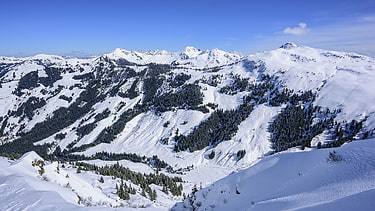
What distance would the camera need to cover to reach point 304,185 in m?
11.3

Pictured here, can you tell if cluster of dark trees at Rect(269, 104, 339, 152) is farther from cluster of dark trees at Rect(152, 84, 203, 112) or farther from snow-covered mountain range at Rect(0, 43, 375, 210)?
cluster of dark trees at Rect(152, 84, 203, 112)

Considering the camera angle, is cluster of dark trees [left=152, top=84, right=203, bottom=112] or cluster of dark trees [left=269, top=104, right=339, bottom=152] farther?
cluster of dark trees [left=152, top=84, right=203, bottom=112]

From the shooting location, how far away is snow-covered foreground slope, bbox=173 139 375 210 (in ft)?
26.0

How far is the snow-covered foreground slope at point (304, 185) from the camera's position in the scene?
791 centimetres

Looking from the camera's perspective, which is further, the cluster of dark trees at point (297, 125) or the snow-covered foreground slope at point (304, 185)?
the cluster of dark trees at point (297, 125)

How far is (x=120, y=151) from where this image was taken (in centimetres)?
10544

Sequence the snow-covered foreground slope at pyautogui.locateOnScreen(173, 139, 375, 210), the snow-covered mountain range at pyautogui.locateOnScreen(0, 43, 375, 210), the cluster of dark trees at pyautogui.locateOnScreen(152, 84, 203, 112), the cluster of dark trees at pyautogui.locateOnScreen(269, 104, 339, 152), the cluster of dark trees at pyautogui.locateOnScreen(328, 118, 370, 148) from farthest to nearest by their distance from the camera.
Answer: the cluster of dark trees at pyautogui.locateOnScreen(152, 84, 203, 112)
the cluster of dark trees at pyautogui.locateOnScreen(269, 104, 339, 152)
the snow-covered mountain range at pyautogui.locateOnScreen(0, 43, 375, 210)
the cluster of dark trees at pyautogui.locateOnScreen(328, 118, 370, 148)
the snow-covered foreground slope at pyautogui.locateOnScreen(173, 139, 375, 210)

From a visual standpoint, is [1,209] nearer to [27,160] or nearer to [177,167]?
[27,160]

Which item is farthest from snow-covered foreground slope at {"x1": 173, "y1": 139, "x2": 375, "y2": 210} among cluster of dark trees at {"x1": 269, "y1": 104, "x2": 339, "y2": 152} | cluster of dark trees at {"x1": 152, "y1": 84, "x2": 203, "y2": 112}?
cluster of dark trees at {"x1": 152, "y1": 84, "x2": 203, "y2": 112}

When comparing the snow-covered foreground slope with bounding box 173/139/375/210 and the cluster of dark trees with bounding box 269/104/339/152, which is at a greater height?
the snow-covered foreground slope with bounding box 173/139/375/210

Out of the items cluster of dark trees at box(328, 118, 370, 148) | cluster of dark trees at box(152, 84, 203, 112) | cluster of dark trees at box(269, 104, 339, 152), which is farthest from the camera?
cluster of dark trees at box(152, 84, 203, 112)

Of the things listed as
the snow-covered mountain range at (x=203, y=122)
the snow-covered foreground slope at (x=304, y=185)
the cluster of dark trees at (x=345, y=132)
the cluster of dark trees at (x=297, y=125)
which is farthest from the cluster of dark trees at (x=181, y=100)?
the snow-covered foreground slope at (x=304, y=185)

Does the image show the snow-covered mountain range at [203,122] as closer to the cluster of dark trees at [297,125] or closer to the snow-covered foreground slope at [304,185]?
the cluster of dark trees at [297,125]

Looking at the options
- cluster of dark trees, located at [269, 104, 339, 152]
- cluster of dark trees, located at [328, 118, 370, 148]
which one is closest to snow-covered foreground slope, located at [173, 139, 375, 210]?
cluster of dark trees, located at [269, 104, 339, 152]
